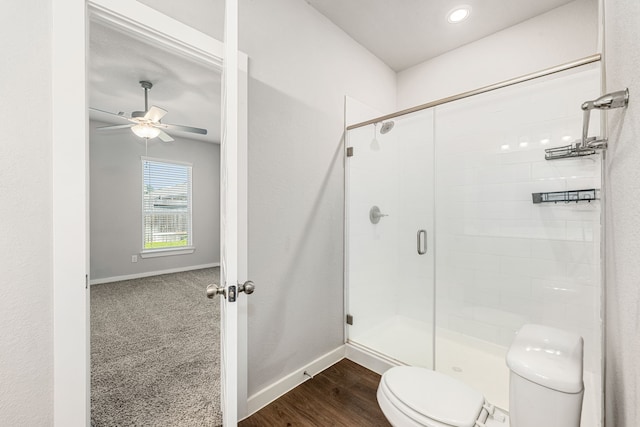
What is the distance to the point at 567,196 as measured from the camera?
1.78 m

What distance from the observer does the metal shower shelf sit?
169 cm

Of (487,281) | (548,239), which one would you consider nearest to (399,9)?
(548,239)

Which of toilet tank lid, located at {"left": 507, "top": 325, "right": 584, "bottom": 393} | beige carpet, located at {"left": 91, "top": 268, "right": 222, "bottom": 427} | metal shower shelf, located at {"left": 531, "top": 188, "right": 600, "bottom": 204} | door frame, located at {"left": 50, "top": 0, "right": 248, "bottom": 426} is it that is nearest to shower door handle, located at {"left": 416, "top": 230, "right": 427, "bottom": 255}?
metal shower shelf, located at {"left": 531, "top": 188, "right": 600, "bottom": 204}

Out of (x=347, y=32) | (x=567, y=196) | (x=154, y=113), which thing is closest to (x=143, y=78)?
(x=154, y=113)

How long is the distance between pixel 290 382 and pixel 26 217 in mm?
1606

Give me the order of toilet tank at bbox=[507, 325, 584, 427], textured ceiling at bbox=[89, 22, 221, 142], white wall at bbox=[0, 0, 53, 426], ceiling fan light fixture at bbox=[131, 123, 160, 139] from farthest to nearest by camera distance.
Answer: ceiling fan light fixture at bbox=[131, 123, 160, 139]
textured ceiling at bbox=[89, 22, 221, 142]
white wall at bbox=[0, 0, 53, 426]
toilet tank at bbox=[507, 325, 584, 427]

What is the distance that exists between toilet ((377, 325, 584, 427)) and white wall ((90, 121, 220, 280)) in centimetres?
476

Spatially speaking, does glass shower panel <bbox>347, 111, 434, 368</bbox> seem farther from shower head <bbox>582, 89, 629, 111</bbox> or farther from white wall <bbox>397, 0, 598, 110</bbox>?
shower head <bbox>582, 89, 629, 111</bbox>

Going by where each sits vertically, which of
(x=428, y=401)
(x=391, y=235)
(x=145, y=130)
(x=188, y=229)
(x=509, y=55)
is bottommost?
(x=428, y=401)

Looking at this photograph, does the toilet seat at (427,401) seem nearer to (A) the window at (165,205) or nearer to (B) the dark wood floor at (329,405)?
(B) the dark wood floor at (329,405)

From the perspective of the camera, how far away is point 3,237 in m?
0.90

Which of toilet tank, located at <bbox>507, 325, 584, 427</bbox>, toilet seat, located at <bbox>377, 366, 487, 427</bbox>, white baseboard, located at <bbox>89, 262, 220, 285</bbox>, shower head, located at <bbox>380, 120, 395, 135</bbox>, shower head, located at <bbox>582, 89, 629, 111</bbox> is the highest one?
shower head, located at <bbox>380, 120, 395, 135</bbox>

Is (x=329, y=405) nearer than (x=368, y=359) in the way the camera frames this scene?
Yes

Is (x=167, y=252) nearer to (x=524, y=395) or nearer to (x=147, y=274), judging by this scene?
(x=147, y=274)
